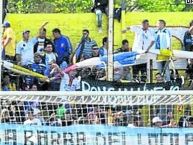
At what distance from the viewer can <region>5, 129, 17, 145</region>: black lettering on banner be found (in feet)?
25.6

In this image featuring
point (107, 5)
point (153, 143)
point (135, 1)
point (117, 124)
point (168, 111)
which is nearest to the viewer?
point (153, 143)

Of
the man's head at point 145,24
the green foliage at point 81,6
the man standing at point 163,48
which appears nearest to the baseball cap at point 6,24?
the green foliage at point 81,6

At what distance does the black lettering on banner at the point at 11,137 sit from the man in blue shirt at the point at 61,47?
218 inches

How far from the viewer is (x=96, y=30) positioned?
13.5 m

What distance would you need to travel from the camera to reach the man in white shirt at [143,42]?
1325 centimetres

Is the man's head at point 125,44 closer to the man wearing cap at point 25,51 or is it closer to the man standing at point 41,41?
the man standing at point 41,41

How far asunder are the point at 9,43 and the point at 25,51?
33 centimetres

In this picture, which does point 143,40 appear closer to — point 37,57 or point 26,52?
point 37,57

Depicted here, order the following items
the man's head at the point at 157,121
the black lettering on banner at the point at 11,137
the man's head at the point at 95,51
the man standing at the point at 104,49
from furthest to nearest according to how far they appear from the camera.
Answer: the man's head at the point at 95,51 → the man standing at the point at 104,49 → the man's head at the point at 157,121 → the black lettering on banner at the point at 11,137

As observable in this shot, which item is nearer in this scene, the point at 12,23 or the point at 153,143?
the point at 153,143

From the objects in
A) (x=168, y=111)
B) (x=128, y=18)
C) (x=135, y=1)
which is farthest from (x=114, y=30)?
(x=168, y=111)

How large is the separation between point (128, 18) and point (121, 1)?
0.34 m

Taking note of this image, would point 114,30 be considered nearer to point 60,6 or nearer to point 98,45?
point 98,45

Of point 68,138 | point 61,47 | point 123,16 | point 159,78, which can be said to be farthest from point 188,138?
point 61,47
